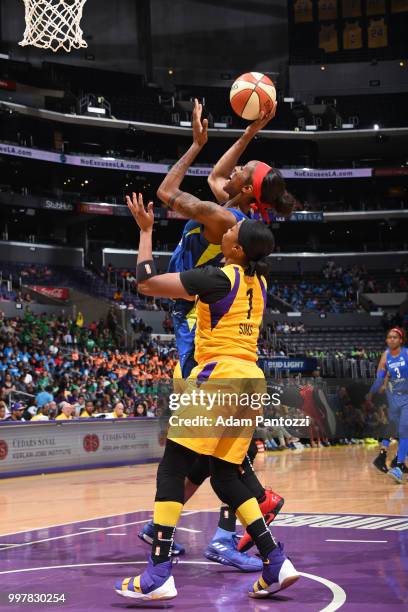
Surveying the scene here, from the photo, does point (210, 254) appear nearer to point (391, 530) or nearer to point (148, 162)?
point (391, 530)

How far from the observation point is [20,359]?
24.4 m

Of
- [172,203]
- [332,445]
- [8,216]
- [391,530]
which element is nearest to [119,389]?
[332,445]

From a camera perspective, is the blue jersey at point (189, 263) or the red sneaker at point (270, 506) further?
the blue jersey at point (189, 263)

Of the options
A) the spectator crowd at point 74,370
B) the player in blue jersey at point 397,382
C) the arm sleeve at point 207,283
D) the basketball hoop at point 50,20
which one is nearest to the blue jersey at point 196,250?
the arm sleeve at point 207,283

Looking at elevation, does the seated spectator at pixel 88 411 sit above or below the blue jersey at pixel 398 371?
below

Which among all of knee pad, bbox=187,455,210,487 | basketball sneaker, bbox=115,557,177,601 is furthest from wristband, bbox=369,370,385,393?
basketball sneaker, bbox=115,557,177,601

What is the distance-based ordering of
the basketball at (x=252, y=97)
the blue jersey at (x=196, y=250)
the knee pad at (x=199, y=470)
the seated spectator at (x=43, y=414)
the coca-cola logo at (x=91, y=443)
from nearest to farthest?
the blue jersey at (x=196, y=250) < the knee pad at (x=199, y=470) < the basketball at (x=252, y=97) < the seated spectator at (x=43, y=414) < the coca-cola logo at (x=91, y=443)

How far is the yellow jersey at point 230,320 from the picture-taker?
5125 millimetres

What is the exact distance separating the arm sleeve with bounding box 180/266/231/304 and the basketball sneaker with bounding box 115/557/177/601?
164cm

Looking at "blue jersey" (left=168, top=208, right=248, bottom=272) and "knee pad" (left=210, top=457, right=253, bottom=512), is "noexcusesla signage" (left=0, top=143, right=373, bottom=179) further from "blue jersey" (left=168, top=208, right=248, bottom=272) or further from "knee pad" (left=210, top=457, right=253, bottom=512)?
"knee pad" (left=210, top=457, right=253, bottom=512)

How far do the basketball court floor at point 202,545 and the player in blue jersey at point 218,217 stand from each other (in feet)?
0.75

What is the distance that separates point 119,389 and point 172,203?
752 inches

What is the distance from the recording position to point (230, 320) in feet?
16.9

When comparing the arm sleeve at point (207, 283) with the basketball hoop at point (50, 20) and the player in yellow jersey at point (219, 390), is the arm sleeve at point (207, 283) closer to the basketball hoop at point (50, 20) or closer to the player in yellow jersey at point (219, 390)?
the player in yellow jersey at point (219, 390)
